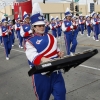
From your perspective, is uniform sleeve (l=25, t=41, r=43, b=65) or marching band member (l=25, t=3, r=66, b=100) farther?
marching band member (l=25, t=3, r=66, b=100)

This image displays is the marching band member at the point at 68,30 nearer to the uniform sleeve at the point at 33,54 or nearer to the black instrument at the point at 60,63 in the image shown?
the uniform sleeve at the point at 33,54

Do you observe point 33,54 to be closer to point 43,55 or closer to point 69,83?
point 43,55

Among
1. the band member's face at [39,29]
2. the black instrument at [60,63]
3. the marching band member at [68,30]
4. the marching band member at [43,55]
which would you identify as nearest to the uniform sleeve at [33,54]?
the marching band member at [43,55]

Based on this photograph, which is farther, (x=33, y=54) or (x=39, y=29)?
(x=39, y=29)

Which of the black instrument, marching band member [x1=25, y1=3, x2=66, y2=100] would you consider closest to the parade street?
marching band member [x1=25, y1=3, x2=66, y2=100]

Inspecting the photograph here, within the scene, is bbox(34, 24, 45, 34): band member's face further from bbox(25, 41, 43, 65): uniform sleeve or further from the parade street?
the parade street

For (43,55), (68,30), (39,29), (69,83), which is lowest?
(69,83)

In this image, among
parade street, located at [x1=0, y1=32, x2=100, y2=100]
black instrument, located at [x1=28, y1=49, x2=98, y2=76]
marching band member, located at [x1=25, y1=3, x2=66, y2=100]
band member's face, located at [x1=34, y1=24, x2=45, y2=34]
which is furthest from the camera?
parade street, located at [x1=0, y1=32, x2=100, y2=100]

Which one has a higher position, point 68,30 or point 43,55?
point 43,55

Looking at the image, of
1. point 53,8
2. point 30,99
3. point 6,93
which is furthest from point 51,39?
point 53,8

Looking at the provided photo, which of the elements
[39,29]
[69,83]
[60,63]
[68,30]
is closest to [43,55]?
[39,29]

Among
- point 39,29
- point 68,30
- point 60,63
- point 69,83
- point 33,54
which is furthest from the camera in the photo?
point 68,30

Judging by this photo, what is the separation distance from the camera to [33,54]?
12.3 ft

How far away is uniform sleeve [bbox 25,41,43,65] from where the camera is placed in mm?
3641
